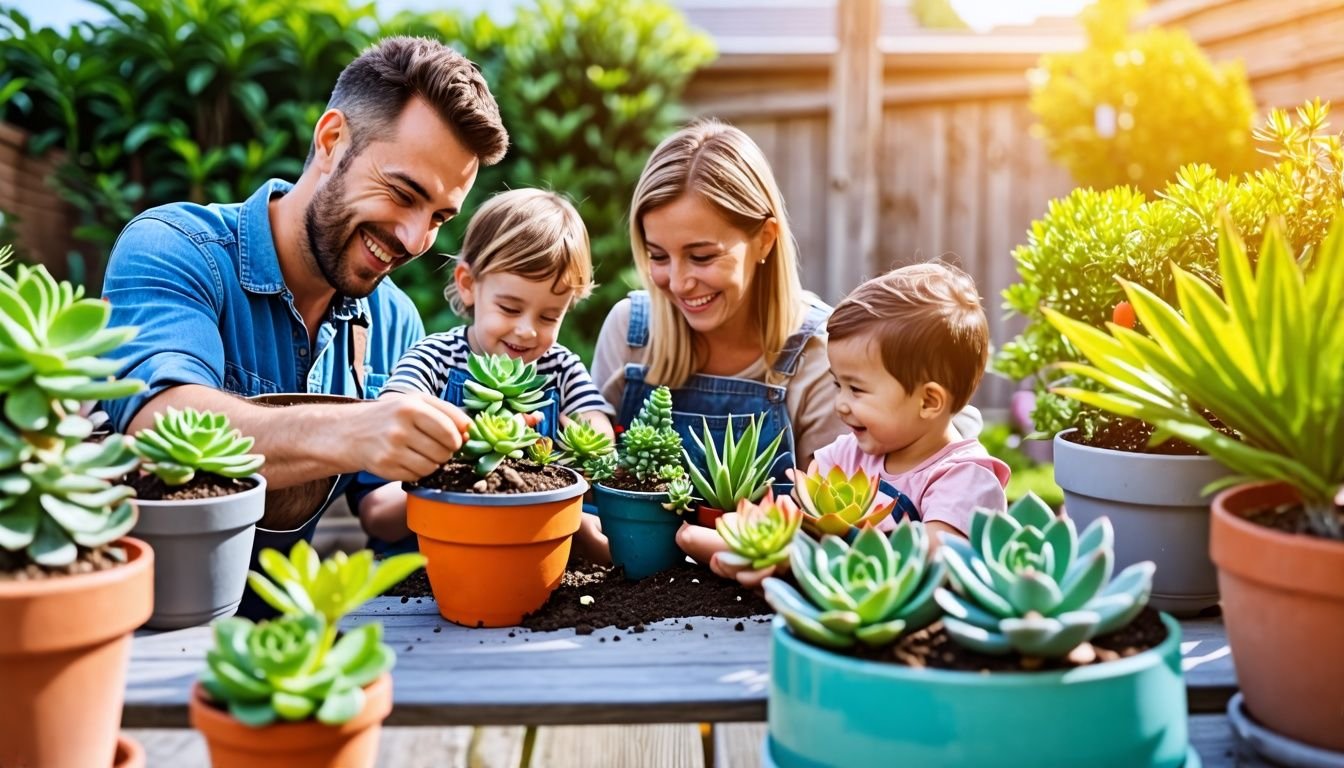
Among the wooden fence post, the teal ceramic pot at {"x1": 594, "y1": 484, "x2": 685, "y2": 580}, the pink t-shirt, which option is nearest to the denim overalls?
the pink t-shirt

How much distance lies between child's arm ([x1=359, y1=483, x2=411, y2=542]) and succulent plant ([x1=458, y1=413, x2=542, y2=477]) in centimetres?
115

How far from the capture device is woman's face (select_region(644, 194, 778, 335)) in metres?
2.20

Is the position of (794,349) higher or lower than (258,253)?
lower

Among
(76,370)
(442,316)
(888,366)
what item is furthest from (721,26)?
(76,370)

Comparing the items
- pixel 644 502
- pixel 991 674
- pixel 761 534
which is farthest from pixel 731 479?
pixel 991 674

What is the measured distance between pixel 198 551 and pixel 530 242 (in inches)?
42.8

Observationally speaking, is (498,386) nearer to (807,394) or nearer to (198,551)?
(198,551)

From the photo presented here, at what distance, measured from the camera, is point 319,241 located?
2.21 m

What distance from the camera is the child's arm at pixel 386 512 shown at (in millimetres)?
2504

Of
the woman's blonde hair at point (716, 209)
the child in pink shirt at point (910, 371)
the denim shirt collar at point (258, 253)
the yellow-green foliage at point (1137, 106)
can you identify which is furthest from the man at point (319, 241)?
the yellow-green foliage at point (1137, 106)

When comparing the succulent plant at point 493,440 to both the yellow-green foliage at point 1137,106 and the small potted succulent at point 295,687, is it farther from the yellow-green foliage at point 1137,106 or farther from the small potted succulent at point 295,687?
the yellow-green foliage at point 1137,106

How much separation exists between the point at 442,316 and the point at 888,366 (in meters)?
3.02

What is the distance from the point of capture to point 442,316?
14.3 ft

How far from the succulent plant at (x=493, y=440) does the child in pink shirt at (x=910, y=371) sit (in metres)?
0.51
